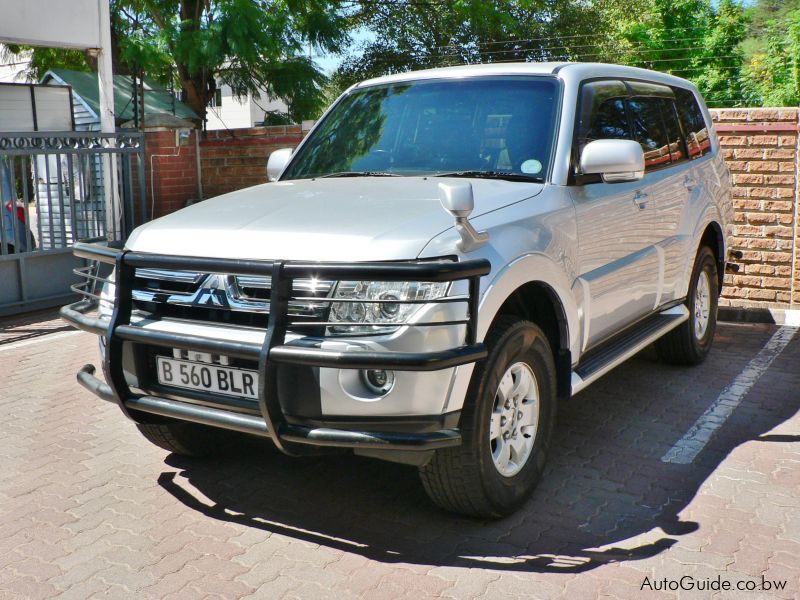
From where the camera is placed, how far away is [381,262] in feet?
10.8

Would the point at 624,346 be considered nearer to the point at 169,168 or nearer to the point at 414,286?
the point at 414,286

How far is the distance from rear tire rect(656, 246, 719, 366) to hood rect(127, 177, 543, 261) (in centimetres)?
255

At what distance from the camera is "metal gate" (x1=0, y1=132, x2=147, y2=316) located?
871cm

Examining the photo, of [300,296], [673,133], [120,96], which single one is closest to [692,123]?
[673,133]

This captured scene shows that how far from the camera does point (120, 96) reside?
1516cm

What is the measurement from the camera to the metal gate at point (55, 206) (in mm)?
8711

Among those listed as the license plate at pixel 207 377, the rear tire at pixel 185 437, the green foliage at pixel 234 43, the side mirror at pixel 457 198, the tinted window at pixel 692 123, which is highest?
the green foliage at pixel 234 43

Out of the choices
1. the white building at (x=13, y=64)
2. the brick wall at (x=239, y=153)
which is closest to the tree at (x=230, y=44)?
the white building at (x=13, y=64)

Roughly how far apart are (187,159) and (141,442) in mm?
7433

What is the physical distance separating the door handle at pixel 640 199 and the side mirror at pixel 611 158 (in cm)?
78

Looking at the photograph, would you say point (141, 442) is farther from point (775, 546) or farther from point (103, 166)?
point (103, 166)

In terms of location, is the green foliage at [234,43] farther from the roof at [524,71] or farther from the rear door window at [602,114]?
the rear door window at [602,114]

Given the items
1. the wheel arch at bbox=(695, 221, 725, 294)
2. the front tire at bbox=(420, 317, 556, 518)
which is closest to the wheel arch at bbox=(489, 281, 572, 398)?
the front tire at bbox=(420, 317, 556, 518)

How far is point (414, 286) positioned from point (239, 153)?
29.1 ft
